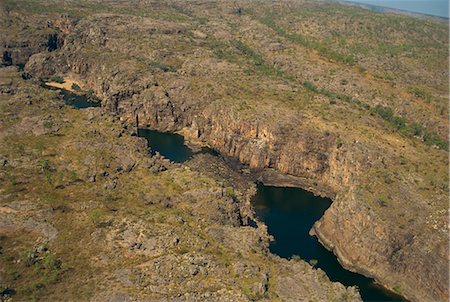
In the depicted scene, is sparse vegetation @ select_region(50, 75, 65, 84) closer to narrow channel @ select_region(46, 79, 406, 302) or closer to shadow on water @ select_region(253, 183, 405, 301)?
narrow channel @ select_region(46, 79, 406, 302)

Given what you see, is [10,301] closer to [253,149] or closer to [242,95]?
[253,149]

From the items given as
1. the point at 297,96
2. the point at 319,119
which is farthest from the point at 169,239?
the point at 297,96

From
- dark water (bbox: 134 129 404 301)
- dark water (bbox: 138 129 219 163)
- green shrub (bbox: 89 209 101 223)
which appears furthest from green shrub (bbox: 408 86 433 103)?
green shrub (bbox: 89 209 101 223)

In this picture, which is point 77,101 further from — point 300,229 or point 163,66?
point 300,229

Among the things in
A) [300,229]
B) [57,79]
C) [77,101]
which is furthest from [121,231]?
[57,79]

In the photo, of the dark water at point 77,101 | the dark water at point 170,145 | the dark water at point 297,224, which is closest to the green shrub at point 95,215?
the dark water at point 297,224

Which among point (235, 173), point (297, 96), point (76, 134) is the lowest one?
point (235, 173)
